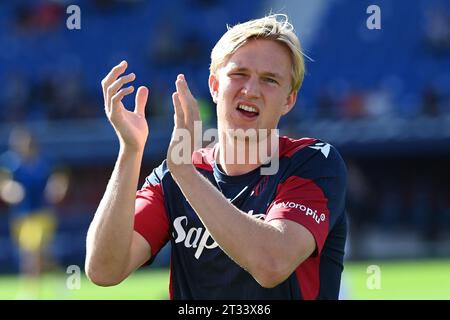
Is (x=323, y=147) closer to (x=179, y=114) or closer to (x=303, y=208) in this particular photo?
(x=303, y=208)

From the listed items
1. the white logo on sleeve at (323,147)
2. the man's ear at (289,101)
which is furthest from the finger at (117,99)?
the white logo on sleeve at (323,147)

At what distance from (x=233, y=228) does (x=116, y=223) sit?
511mm

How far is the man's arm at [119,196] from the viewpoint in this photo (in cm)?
359

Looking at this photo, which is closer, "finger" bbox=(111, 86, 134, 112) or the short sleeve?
"finger" bbox=(111, 86, 134, 112)

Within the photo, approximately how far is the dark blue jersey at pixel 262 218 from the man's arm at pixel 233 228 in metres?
0.16

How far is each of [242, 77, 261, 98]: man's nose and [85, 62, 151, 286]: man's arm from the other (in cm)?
39

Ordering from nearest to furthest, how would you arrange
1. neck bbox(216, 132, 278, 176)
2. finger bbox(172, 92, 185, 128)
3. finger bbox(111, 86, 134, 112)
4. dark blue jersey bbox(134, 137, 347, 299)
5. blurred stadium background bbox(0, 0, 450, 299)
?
finger bbox(172, 92, 185, 128), finger bbox(111, 86, 134, 112), dark blue jersey bbox(134, 137, 347, 299), neck bbox(216, 132, 278, 176), blurred stadium background bbox(0, 0, 450, 299)

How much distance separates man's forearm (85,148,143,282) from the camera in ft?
11.8

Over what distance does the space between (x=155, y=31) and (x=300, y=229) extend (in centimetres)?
1929

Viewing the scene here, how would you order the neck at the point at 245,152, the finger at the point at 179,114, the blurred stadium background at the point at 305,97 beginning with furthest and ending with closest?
the blurred stadium background at the point at 305,97
the neck at the point at 245,152
the finger at the point at 179,114

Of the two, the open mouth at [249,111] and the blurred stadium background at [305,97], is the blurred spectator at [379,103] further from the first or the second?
the open mouth at [249,111]

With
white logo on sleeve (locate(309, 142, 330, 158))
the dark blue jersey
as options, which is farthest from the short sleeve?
white logo on sleeve (locate(309, 142, 330, 158))

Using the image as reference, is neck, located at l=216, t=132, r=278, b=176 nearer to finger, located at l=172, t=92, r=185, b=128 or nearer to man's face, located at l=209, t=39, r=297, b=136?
man's face, located at l=209, t=39, r=297, b=136

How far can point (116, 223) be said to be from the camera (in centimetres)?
365
